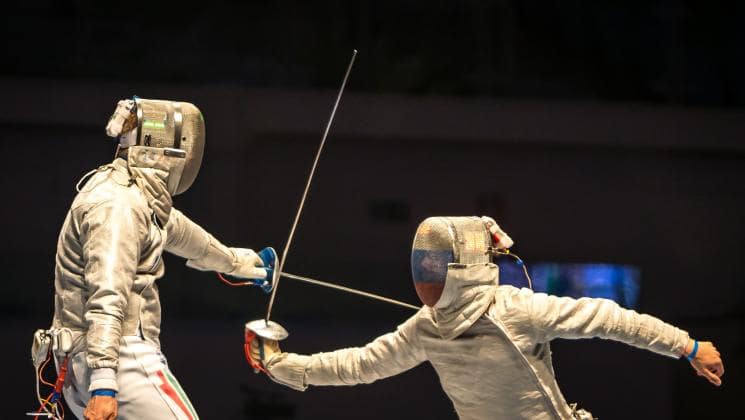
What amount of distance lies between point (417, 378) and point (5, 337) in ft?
5.47

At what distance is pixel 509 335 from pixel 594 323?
0.69 feet

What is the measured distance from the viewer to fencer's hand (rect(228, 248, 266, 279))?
323cm

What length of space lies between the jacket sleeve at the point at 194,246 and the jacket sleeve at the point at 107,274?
1.19ft

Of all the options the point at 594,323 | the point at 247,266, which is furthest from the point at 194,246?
the point at 594,323

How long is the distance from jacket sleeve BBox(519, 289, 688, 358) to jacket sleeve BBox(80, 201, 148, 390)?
0.97 metres

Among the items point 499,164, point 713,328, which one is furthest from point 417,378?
point 713,328

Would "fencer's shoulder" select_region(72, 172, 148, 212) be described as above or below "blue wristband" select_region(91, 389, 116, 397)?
above

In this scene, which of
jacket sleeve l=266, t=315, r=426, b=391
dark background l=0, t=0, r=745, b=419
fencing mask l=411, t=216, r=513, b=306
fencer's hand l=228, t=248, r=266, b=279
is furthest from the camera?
dark background l=0, t=0, r=745, b=419

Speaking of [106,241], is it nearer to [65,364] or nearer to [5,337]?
[65,364]

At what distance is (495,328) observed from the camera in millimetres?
2701

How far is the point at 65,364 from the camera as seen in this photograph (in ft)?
8.60

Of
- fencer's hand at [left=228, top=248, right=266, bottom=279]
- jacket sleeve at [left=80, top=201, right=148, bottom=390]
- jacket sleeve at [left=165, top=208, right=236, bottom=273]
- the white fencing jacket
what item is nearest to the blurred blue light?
fencer's hand at [left=228, top=248, right=266, bottom=279]

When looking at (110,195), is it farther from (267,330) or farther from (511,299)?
(511,299)

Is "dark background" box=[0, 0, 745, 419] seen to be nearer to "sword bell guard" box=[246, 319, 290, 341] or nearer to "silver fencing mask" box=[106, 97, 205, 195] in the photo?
"sword bell guard" box=[246, 319, 290, 341]
